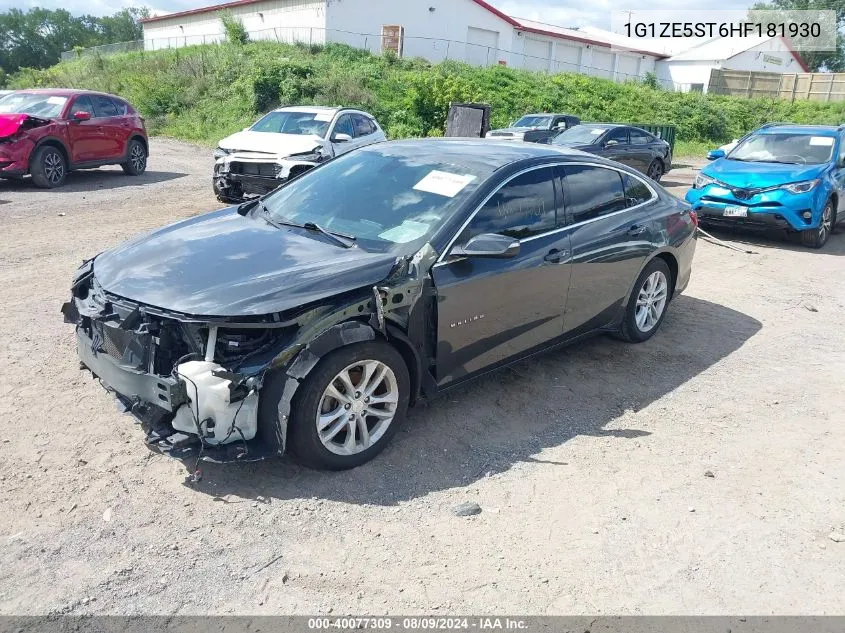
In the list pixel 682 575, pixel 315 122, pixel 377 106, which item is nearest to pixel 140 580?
pixel 682 575

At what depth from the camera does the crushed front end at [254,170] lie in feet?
35.9

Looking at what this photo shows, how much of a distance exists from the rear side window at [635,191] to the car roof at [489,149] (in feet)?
1.17

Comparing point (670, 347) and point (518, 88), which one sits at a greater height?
point (518, 88)

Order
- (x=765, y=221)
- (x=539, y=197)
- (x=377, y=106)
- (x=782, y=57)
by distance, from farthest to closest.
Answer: (x=782, y=57)
(x=377, y=106)
(x=765, y=221)
(x=539, y=197)

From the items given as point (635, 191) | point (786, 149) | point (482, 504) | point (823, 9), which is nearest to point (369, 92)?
point (786, 149)

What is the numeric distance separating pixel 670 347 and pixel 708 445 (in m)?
1.78

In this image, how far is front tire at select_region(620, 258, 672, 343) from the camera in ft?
18.9

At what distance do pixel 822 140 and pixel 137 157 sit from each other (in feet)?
42.1

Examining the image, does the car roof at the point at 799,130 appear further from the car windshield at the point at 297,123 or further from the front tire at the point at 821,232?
the car windshield at the point at 297,123

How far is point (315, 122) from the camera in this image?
490 inches

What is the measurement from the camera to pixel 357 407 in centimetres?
378

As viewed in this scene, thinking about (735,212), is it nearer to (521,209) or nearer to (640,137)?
(521,209)

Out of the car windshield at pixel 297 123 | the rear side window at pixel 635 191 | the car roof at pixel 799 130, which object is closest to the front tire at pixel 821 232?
the car roof at pixel 799 130

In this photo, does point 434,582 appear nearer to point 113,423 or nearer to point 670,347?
point 113,423
